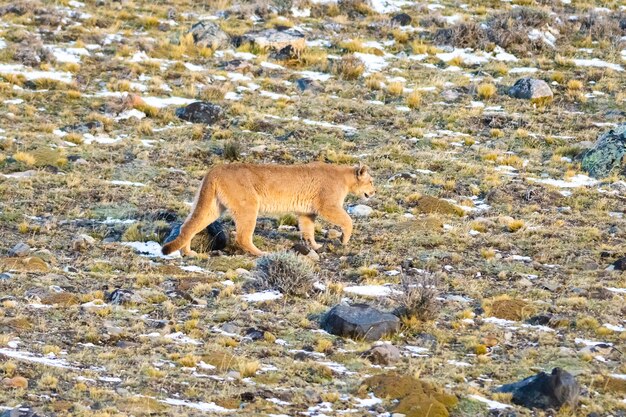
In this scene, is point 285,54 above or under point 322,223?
above

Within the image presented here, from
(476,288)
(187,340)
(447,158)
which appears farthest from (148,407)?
(447,158)

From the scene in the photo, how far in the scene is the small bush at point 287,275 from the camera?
13805mm

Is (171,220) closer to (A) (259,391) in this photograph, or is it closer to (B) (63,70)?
(A) (259,391)

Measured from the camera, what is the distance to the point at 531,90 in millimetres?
28266

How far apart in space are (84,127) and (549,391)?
57.9 ft

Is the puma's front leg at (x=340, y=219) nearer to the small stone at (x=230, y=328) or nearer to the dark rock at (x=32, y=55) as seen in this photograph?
the small stone at (x=230, y=328)

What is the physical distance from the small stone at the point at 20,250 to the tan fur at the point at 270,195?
230 cm

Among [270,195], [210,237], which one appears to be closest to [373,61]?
[270,195]

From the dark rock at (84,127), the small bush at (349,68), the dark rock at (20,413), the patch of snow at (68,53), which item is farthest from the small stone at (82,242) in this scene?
the small bush at (349,68)

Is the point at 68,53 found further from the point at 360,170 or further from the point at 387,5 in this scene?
the point at 360,170

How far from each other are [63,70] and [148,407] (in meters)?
21.5

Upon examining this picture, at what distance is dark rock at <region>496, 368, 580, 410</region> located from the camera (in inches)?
390

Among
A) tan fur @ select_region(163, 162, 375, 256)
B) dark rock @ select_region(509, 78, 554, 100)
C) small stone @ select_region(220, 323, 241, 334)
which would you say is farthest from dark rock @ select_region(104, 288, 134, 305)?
dark rock @ select_region(509, 78, 554, 100)

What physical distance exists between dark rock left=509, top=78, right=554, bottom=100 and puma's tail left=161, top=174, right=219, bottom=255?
49.6 ft
